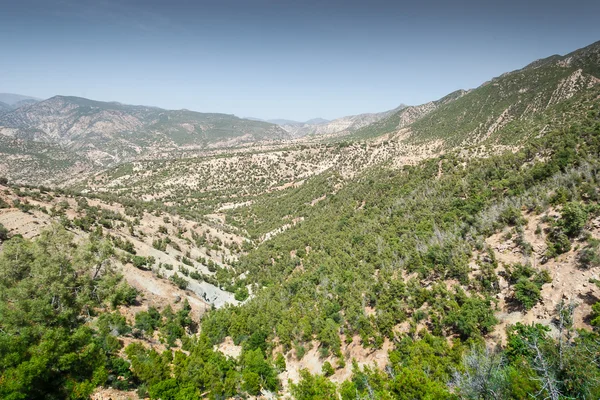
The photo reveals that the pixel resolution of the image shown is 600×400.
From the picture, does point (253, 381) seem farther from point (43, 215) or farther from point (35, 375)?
point (43, 215)

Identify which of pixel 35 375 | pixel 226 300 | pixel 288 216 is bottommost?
pixel 226 300

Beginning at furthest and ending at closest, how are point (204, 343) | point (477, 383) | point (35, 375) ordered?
point (204, 343) < point (35, 375) < point (477, 383)

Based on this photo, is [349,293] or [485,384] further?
[349,293]

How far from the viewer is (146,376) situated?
24844 millimetres

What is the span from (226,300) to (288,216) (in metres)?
46.6

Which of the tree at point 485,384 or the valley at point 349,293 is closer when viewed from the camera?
the tree at point 485,384

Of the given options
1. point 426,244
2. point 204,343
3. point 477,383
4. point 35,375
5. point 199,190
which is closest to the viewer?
point 477,383

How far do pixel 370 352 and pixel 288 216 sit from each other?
7097cm

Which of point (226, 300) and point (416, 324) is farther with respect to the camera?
point (226, 300)

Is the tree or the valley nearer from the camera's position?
the tree

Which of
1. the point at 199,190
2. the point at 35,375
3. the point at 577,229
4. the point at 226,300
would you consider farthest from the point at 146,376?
the point at 199,190

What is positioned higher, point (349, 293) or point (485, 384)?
point (485, 384)

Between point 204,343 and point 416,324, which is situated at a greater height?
point 416,324

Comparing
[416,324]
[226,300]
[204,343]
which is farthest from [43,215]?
[416,324]
